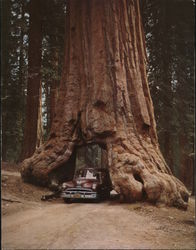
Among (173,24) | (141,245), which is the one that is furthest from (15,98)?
(141,245)

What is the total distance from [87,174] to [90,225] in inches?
225

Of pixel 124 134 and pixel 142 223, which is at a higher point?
pixel 124 134

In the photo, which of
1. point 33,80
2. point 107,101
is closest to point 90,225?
point 107,101

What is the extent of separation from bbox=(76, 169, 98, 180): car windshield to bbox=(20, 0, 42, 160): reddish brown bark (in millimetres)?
4177

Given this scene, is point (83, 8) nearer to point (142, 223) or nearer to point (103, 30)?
point (103, 30)

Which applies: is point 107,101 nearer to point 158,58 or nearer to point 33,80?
point 33,80

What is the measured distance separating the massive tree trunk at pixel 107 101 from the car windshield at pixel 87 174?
2.86ft

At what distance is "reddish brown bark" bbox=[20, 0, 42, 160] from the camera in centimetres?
1850

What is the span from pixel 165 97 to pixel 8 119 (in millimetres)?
11215

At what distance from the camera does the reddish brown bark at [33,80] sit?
728 inches

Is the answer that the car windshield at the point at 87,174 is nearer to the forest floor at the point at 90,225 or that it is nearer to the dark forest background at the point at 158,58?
the forest floor at the point at 90,225

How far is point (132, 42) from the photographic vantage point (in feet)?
53.9

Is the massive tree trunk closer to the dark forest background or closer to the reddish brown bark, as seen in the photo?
the reddish brown bark

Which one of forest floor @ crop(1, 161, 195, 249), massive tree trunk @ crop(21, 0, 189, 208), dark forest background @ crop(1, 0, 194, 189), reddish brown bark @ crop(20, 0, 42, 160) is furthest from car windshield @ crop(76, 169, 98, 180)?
dark forest background @ crop(1, 0, 194, 189)
